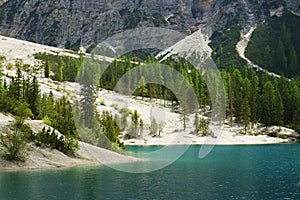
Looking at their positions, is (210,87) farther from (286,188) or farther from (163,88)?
(286,188)

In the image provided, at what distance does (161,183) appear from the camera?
37.9 meters

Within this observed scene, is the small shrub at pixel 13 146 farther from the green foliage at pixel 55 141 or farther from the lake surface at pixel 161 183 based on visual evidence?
the lake surface at pixel 161 183

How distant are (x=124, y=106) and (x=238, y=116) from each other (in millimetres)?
33278

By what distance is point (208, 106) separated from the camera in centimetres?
12612

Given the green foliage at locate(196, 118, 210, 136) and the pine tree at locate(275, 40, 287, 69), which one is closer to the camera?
the green foliage at locate(196, 118, 210, 136)

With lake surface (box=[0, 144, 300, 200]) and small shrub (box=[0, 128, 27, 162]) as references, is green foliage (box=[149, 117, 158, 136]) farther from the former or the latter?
small shrub (box=[0, 128, 27, 162])

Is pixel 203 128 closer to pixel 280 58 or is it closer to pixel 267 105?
pixel 267 105

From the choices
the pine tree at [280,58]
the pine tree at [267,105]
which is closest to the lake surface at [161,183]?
the pine tree at [267,105]

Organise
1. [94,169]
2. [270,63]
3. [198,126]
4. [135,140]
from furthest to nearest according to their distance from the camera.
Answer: [270,63] → [198,126] → [135,140] → [94,169]

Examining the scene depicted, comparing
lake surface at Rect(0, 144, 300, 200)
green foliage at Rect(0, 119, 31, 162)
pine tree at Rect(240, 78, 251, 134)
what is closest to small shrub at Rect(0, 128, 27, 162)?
green foliage at Rect(0, 119, 31, 162)

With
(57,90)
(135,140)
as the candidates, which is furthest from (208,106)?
(57,90)

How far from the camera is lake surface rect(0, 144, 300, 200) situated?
32.4m

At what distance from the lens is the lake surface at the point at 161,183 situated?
1277 inches

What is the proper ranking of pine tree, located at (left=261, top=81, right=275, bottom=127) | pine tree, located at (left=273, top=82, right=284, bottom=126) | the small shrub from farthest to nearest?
pine tree, located at (left=261, top=81, right=275, bottom=127) < pine tree, located at (left=273, top=82, right=284, bottom=126) < the small shrub
